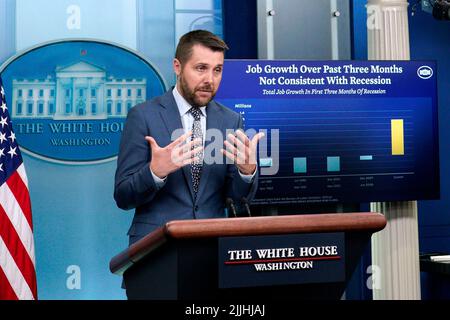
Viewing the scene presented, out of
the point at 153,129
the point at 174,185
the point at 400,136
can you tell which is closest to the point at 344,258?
the point at 174,185

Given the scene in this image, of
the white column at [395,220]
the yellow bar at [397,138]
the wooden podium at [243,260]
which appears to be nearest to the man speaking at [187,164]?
the wooden podium at [243,260]

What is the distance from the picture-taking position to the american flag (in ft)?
10.4

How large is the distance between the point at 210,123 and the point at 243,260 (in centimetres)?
104

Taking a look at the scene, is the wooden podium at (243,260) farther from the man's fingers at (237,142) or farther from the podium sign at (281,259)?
the man's fingers at (237,142)

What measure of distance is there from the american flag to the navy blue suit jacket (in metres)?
1.05

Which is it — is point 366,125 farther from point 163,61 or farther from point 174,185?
point 174,185

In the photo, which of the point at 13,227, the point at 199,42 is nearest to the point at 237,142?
the point at 199,42

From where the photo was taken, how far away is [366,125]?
395cm

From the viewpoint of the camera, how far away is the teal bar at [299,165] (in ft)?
12.7

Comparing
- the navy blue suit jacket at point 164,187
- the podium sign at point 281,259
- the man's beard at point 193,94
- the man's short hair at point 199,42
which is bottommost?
the podium sign at point 281,259

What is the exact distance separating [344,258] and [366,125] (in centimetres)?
246

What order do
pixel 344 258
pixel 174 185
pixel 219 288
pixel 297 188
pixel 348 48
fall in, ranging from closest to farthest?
pixel 219 288 < pixel 344 258 < pixel 174 185 < pixel 297 188 < pixel 348 48

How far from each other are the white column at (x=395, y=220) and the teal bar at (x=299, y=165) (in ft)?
1.87

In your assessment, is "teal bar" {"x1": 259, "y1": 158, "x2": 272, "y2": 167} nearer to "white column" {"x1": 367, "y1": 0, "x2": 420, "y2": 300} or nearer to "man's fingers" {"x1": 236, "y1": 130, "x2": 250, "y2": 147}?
"white column" {"x1": 367, "y1": 0, "x2": 420, "y2": 300}
